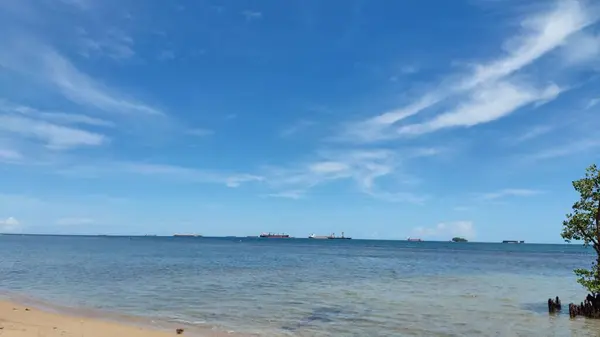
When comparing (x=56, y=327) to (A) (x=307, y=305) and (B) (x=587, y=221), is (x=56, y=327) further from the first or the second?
(B) (x=587, y=221)

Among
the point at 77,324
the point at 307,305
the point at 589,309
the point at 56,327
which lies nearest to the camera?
the point at 56,327

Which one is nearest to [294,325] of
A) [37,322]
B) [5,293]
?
[37,322]

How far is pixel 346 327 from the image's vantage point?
19.0m

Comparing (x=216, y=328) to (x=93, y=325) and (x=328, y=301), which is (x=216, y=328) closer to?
(x=93, y=325)

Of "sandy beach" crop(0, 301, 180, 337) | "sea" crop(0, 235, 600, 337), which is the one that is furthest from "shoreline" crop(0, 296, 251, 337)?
"sea" crop(0, 235, 600, 337)

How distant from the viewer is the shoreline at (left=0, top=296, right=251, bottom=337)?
1533 centimetres

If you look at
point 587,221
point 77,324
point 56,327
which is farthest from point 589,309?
point 56,327

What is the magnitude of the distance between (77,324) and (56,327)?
1037mm

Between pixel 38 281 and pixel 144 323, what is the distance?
807 inches

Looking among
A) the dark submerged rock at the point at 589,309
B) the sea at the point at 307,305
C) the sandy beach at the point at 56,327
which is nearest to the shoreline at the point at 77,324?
the sandy beach at the point at 56,327

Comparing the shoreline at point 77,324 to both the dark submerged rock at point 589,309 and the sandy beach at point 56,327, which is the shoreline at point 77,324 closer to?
the sandy beach at point 56,327

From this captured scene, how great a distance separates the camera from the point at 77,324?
17.3m

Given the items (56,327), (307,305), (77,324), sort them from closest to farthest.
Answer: (56,327)
(77,324)
(307,305)

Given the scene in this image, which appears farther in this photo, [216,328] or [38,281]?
[38,281]
